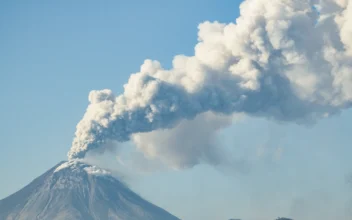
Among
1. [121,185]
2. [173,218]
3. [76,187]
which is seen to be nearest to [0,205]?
[76,187]

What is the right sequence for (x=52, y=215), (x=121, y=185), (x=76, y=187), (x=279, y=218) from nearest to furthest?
1. (x=279, y=218)
2. (x=52, y=215)
3. (x=76, y=187)
4. (x=121, y=185)

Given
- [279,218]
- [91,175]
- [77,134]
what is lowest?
[279,218]

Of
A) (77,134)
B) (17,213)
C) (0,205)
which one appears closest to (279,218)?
(77,134)

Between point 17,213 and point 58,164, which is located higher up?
point 58,164

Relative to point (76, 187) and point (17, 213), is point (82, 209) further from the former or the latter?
point (17, 213)

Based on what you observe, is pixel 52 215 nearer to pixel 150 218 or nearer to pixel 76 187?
pixel 76 187

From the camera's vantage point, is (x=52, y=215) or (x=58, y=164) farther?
(x=58, y=164)

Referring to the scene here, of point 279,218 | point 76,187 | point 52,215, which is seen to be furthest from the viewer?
point 76,187
